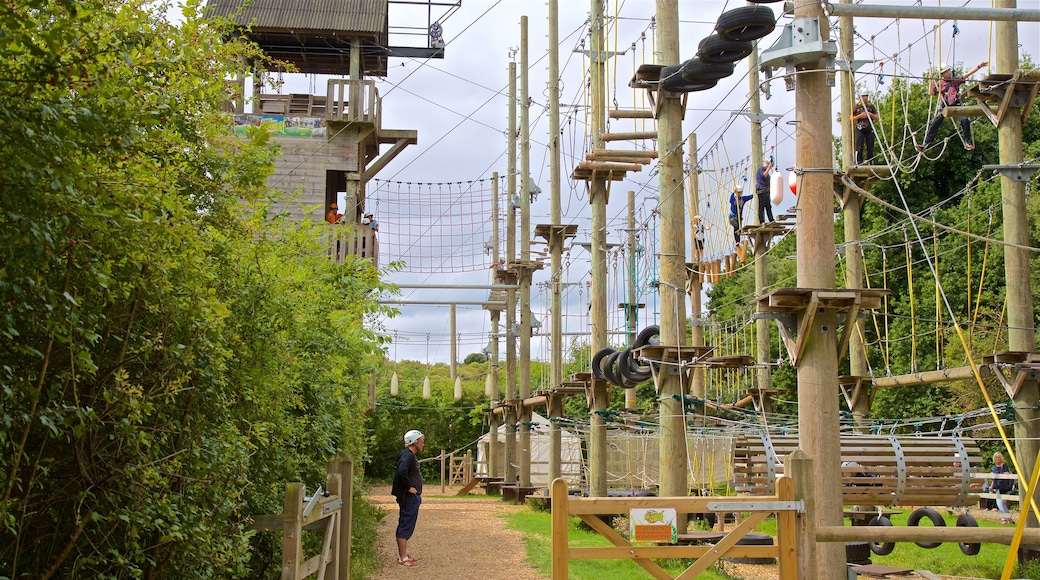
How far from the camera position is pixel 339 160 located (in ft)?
66.2

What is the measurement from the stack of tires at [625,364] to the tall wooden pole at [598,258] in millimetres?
742

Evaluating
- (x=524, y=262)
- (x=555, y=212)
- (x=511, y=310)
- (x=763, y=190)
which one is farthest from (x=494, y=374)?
(x=763, y=190)

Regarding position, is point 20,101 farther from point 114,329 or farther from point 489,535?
point 489,535

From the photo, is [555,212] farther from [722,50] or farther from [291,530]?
[291,530]

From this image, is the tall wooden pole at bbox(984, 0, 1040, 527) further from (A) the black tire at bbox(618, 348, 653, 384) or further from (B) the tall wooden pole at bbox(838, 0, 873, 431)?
(A) the black tire at bbox(618, 348, 653, 384)

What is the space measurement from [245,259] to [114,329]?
154 centimetres

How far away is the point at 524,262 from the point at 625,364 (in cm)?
1048

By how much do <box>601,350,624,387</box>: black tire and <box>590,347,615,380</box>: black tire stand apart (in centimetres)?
9

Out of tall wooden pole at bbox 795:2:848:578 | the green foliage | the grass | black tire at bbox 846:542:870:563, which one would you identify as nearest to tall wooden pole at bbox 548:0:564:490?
the grass

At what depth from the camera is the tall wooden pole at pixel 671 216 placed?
1252 cm

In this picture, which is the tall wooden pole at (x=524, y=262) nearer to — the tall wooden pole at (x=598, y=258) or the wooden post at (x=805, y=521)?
the tall wooden pole at (x=598, y=258)

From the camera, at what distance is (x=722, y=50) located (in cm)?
1059

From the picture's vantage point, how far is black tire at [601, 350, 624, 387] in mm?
15547

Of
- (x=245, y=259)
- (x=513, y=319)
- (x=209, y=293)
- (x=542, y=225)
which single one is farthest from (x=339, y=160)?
(x=209, y=293)
